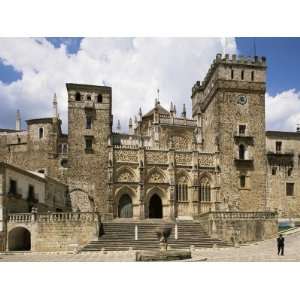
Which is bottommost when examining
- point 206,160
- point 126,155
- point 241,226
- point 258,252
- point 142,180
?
point 258,252

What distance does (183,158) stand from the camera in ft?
109


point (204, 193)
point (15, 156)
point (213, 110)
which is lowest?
point (204, 193)

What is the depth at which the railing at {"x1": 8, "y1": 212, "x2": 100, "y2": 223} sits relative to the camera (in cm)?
2483

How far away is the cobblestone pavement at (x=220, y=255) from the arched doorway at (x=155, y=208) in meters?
9.42

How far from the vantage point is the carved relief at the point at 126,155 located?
32.2 m

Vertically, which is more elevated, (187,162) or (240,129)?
(240,129)

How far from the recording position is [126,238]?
81.1ft

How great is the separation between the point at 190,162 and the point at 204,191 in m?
2.17

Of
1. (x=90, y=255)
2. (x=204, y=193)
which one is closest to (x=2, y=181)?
(x=90, y=255)

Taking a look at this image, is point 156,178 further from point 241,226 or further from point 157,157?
point 241,226

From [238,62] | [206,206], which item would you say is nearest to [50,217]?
[206,206]
